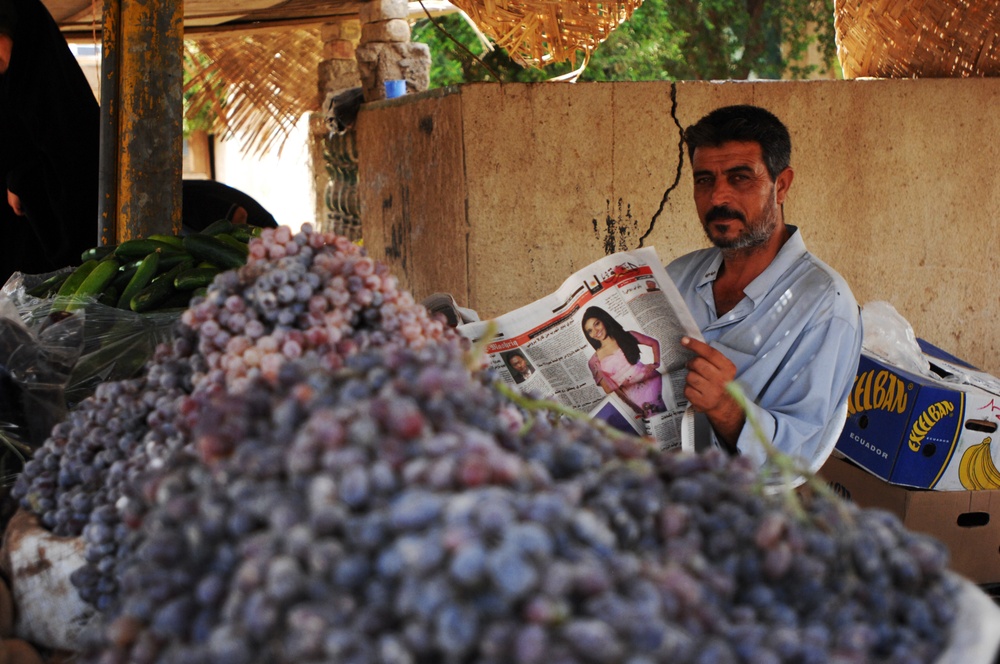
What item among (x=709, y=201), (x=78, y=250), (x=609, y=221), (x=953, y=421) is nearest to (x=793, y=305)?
(x=709, y=201)

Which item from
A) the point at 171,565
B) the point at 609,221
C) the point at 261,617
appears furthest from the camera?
the point at 609,221

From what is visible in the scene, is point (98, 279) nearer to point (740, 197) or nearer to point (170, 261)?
point (170, 261)

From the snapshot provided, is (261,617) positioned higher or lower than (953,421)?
higher

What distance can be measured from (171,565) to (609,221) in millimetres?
3141

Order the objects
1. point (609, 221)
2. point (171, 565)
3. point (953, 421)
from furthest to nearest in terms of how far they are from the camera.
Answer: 1. point (609, 221)
2. point (953, 421)
3. point (171, 565)

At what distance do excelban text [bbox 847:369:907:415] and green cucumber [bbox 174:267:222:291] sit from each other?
214 cm

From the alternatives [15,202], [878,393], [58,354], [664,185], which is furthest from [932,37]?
[15,202]

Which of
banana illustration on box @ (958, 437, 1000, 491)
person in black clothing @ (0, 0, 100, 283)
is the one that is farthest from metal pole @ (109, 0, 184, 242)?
banana illustration on box @ (958, 437, 1000, 491)

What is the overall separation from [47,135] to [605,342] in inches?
122

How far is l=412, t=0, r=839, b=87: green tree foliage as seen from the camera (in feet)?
32.8

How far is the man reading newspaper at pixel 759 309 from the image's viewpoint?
2.02m

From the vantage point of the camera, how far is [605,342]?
1.87 metres

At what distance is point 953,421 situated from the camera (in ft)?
9.39

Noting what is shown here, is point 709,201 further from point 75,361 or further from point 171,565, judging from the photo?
point 171,565
